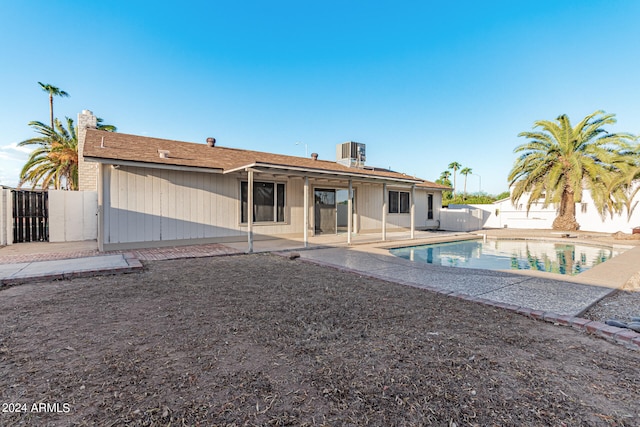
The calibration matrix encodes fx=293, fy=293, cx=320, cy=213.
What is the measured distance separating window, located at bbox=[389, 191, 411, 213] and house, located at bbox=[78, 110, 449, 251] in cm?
241

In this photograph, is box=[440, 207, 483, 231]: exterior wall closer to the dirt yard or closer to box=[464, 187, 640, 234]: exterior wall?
box=[464, 187, 640, 234]: exterior wall

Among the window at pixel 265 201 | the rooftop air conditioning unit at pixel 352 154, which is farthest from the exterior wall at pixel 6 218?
the rooftop air conditioning unit at pixel 352 154

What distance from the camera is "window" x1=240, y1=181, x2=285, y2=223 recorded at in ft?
35.2

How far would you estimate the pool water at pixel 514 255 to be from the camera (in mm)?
8258

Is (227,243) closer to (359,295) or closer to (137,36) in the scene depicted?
→ (359,295)

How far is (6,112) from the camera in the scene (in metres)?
13.7

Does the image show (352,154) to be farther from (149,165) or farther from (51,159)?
(51,159)

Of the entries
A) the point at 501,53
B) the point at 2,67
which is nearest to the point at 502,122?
the point at 501,53

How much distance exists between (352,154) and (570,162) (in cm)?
1128

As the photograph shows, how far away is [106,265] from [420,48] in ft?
53.0

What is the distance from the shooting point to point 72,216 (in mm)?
10594

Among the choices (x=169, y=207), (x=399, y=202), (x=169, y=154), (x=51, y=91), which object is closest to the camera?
(x=169, y=207)

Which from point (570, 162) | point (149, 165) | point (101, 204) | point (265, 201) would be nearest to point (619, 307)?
point (265, 201)

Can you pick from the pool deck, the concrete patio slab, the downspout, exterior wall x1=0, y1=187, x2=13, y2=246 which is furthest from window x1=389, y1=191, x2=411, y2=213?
exterior wall x1=0, y1=187, x2=13, y2=246
